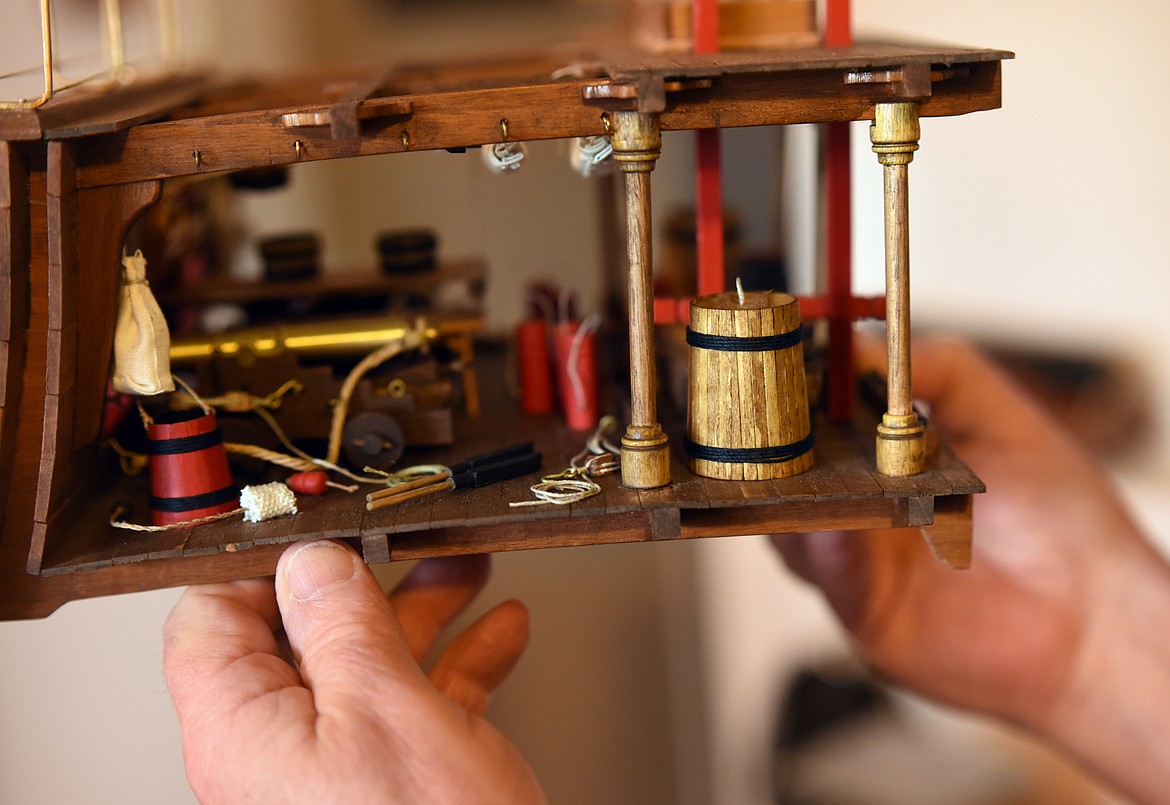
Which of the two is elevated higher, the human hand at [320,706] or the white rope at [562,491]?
the white rope at [562,491]

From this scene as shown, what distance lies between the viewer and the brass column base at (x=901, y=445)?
1.52 metres

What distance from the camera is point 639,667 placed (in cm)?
310

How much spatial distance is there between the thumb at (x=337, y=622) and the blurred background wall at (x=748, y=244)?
0.83m

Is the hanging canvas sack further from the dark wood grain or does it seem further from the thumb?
the thumb

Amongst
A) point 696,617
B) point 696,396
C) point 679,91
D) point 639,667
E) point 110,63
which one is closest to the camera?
point 679,91

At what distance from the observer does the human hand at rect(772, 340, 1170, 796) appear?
2500mm

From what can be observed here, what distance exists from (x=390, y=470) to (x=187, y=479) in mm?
293

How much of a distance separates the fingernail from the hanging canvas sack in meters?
0.31

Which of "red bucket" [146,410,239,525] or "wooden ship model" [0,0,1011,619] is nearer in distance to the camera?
"wooden ship model" [0,0,1011,619]

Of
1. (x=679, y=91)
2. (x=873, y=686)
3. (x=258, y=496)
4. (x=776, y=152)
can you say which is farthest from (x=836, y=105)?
(x=873, y=686)

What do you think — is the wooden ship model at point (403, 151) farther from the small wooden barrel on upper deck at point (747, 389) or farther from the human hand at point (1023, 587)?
the human hand at point (1023, 587)

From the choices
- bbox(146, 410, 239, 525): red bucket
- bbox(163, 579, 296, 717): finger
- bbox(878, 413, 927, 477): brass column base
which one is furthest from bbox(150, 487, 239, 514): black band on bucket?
bbox(878, 413, 927, 477): brass column base

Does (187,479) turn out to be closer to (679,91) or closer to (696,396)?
(696,396)

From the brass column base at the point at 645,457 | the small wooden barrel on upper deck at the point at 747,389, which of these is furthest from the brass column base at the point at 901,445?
the brass column base at the point at 645,457
